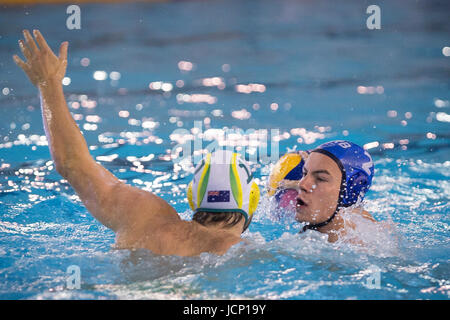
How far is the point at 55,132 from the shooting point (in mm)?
2850

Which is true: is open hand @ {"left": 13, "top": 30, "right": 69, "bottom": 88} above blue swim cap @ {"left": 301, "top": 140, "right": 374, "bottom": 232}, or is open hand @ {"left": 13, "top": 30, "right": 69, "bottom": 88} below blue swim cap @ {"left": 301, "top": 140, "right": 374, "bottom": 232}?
above

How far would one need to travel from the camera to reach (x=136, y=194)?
3.02m

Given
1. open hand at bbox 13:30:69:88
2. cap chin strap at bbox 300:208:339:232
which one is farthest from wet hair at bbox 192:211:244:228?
open hand at bbox 13:30:69:88

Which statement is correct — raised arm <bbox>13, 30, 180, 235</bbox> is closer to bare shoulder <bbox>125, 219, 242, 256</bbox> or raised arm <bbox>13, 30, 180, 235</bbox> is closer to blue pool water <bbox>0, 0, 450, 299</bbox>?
bare shoulder <bbox>125, 219, 242, 256</bbox>

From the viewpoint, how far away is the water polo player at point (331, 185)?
3.49 m

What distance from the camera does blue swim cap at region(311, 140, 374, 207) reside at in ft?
11.6

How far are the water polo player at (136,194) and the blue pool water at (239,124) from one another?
3.9 inches

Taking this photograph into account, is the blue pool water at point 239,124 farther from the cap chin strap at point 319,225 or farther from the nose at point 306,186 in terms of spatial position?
the nose at point 306,186

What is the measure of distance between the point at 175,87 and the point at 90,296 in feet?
19.5

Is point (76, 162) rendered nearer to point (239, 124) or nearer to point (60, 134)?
point (60, 134)

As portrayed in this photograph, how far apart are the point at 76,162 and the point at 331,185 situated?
1500mm

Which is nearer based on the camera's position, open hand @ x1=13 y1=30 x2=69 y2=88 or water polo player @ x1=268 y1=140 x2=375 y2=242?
open hand @ x1=13 y1=30 x2=69 y2=88

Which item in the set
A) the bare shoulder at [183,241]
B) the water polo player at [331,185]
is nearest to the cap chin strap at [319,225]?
the water polo player at [331,185]

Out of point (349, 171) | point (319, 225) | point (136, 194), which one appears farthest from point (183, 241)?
point (349, 171)
